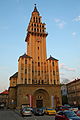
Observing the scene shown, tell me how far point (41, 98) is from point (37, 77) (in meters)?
7.24

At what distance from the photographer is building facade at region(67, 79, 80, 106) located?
203ft

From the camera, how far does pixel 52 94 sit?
46406mm

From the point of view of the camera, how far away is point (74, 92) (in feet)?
220

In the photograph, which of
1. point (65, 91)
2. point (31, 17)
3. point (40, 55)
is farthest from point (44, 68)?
point (65, 91)

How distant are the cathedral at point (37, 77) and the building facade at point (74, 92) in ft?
59.0

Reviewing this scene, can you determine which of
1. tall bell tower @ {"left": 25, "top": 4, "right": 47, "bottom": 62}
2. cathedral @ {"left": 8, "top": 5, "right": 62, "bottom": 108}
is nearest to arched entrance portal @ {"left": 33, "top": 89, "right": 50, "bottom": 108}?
cathedral @ {"left": 8, "top": 5, "right": 62, "bottom": 108}

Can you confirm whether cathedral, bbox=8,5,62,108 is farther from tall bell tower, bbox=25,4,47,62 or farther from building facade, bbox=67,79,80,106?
building facade, bbox=67,79,80,106

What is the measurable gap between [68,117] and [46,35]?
4584 centimetres

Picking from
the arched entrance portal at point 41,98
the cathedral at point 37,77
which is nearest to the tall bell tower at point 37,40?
the cathedral at point 37,77

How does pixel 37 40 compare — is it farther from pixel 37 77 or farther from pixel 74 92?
pixel 74 92

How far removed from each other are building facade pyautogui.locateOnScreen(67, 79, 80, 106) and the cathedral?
59.0 feet

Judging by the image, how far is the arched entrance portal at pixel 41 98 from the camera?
4642 centimetres

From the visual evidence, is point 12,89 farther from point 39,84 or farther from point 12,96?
point 39,84

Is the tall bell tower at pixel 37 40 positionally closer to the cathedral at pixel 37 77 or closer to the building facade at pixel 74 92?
the cathedral at pixel 37 77
